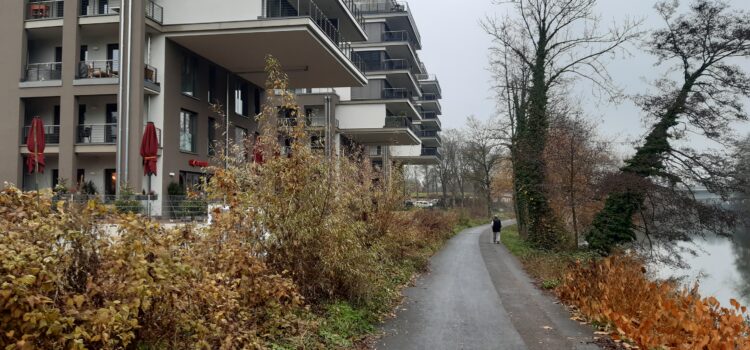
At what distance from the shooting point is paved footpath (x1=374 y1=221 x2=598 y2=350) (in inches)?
313

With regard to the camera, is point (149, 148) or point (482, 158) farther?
point (482, 158)

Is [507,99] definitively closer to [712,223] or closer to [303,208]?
[712,223]

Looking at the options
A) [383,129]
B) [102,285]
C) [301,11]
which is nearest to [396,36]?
[383,129]

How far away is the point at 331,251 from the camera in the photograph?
8.38 m

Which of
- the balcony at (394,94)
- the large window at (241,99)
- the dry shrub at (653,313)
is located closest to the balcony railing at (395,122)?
the balcony at (394,94)

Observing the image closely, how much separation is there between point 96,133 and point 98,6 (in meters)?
6.57

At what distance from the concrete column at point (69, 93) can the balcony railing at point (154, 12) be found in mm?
3474

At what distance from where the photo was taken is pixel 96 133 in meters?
25.8

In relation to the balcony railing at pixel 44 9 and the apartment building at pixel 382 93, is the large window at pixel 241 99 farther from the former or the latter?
the balcony railing at pixel 44 9

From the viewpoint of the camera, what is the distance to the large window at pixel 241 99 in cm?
3216

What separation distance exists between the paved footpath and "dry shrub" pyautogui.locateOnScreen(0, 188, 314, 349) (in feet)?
10.2

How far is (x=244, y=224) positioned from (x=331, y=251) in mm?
1468

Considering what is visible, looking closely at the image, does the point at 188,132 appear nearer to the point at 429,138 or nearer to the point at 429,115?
the point at 429,138

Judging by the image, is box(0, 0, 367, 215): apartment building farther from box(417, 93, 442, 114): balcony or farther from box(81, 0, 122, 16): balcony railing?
box(417, 93, 442, 114): balcony
